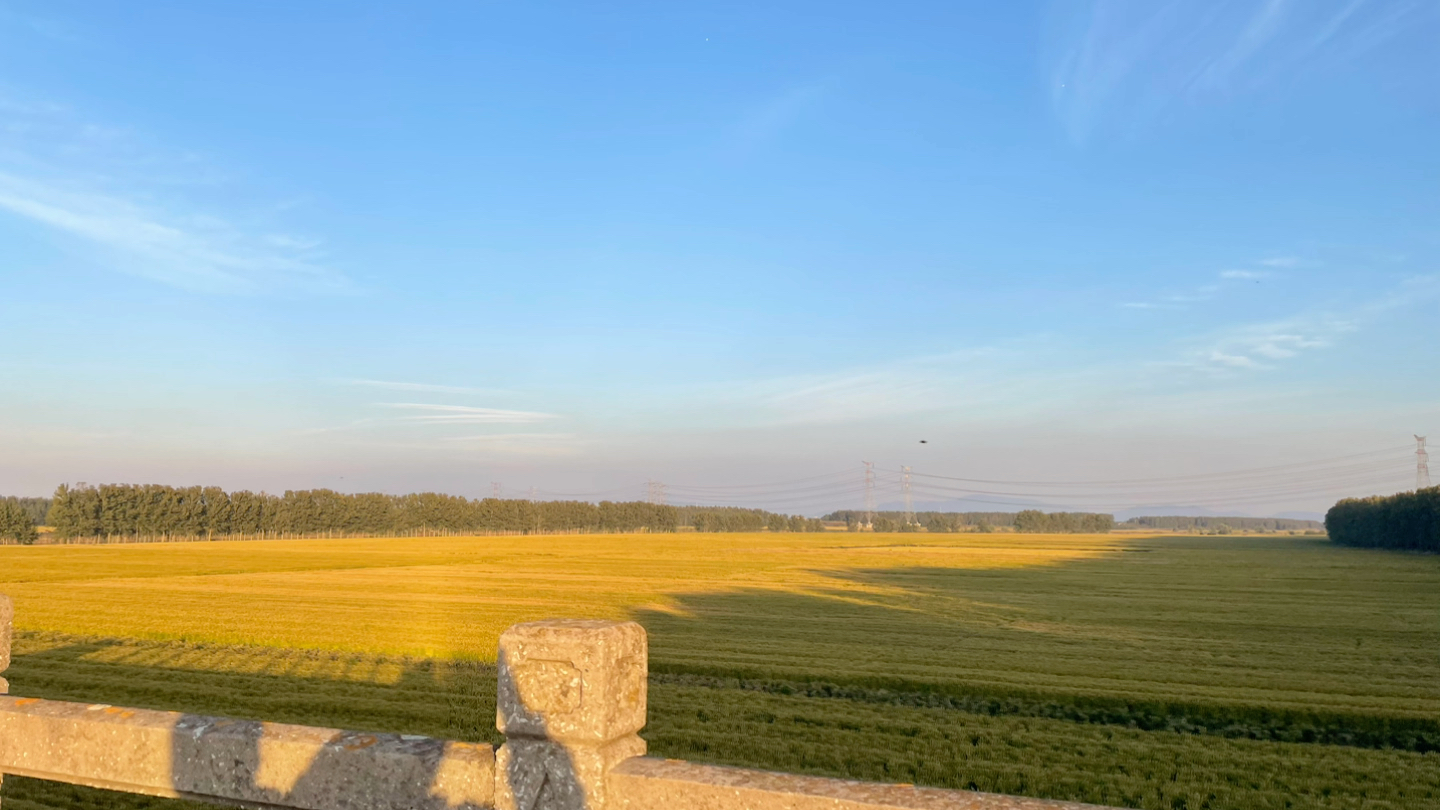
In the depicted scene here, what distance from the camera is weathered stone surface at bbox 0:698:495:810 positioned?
177 inches

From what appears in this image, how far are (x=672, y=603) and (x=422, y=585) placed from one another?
63.7 feet

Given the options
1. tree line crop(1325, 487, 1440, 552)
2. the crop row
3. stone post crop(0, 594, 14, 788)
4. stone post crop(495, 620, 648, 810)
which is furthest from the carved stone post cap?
tree line crop(1325, 487, 1440, 552)

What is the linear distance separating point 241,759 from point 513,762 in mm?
1710

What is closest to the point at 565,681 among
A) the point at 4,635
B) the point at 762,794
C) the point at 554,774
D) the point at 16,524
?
the point at 554,774

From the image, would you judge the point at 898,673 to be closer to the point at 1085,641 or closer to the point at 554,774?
the point at 1085,641

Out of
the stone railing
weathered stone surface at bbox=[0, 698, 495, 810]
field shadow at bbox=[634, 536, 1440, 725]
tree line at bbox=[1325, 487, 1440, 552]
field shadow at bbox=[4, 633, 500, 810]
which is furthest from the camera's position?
tree line at bbox=[1325, 487, 1440, 552]

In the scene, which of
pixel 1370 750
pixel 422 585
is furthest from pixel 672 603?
pixel 1370 750

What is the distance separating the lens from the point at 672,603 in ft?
135

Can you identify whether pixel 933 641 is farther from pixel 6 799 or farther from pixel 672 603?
pixel 6 799

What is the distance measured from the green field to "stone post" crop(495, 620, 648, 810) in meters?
9.79

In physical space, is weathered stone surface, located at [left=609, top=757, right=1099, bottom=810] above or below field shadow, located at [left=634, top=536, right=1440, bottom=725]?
above

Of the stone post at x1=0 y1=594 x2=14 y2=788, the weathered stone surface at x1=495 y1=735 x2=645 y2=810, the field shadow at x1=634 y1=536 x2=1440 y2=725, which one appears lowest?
the field shadow at x1=634 y1=536 x2=1440 y2=725

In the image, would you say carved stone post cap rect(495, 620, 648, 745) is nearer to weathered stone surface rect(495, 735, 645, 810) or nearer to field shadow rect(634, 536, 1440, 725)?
weathered stone surface rect(495, 735, 645, 810)

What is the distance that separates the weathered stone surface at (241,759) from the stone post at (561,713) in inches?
12.1
